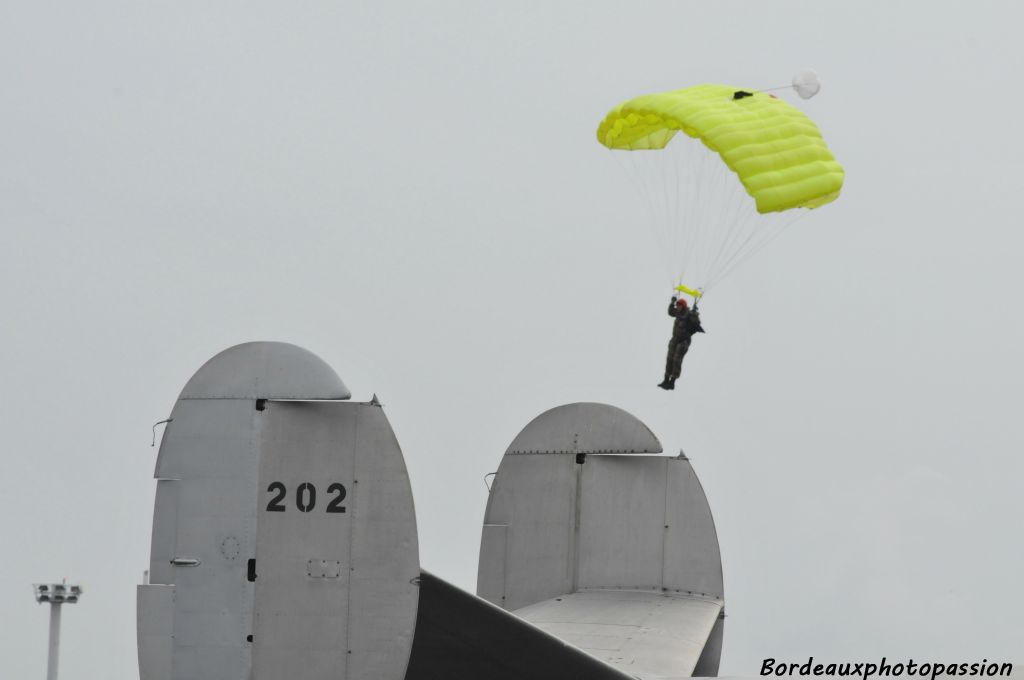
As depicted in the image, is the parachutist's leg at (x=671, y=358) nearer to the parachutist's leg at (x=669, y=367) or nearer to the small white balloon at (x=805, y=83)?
the parachutist's leg at (x=669, y=367)

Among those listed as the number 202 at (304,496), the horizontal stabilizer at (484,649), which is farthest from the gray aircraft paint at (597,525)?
the number 202 at (304,496)

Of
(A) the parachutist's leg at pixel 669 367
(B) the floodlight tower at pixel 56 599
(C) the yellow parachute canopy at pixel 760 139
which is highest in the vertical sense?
(C) the yellow parachute canopy at pixel 760 139

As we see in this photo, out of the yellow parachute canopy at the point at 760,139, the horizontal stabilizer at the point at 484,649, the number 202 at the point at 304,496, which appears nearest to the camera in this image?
the number 202 at the point at 304,496

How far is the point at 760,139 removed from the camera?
1825cm

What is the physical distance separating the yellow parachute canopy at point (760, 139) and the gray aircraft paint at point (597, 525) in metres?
3.20

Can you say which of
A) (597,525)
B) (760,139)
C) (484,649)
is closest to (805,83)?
(760,139)

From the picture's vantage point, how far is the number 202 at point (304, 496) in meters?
11.7

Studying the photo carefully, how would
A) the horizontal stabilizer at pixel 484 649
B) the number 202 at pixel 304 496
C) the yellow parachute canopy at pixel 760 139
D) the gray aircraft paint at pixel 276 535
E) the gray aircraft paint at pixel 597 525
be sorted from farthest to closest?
1. the yellow parachute canopy at pixel 760 139
2. the gray aircraft paint at pixel 597 525
3. the horizontal stabilizer at pixel 484 649
4. the number 202 at pixel 304 496
5. the gray aircraft paint at pixel 276 535

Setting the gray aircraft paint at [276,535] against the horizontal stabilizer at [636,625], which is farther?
the horizontal stabilizer at [636,625]

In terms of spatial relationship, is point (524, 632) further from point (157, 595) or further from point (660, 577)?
point (660, 577)

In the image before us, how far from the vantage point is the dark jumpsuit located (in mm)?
20312

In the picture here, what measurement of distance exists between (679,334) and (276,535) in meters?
9.81

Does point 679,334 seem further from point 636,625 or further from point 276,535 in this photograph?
point 276,535

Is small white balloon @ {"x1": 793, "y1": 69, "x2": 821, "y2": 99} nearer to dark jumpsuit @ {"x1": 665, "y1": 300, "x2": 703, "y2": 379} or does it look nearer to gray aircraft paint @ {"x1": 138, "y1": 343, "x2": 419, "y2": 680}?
dark jumpsuit @ {"x1": 665, "y1": 300, "x2": 703, "y2": 379}
